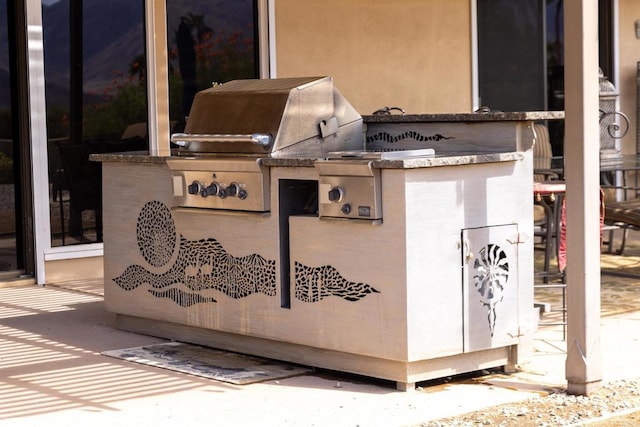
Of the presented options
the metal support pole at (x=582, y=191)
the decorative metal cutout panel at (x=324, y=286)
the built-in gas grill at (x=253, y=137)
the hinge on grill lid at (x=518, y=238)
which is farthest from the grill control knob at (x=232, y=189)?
the metal support pole at (x=582, y=191)

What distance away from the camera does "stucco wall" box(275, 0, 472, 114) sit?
9789mm

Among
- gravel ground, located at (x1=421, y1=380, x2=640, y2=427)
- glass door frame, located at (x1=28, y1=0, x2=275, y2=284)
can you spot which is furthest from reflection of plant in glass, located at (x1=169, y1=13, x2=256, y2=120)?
gravel ground, located at (x1=421, y1=380, x2=640, y2=427)

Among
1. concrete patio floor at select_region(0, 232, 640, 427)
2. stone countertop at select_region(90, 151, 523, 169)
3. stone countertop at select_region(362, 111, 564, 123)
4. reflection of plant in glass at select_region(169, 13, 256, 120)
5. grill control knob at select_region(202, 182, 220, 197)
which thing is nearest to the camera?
concrete patio floor at select_region(0, 232, 640, 427)

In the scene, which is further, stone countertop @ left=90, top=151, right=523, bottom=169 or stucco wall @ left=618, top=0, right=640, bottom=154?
stucco wall @ left=618, top=0, right=640, bottom=154

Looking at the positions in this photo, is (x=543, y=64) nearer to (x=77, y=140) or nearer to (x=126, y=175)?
(x=77, y=140)

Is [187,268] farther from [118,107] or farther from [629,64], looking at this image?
[629,64]

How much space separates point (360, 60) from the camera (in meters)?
10.2

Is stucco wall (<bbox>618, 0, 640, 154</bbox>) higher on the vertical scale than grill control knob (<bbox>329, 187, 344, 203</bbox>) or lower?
higher

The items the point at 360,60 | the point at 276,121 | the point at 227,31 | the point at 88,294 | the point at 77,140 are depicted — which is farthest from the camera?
the point at 360,60

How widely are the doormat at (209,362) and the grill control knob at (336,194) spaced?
2.90ft

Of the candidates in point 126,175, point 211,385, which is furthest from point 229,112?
point 211,385

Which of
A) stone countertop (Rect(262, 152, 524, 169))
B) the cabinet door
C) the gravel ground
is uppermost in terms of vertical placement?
stone countertop (Rect(262, 152, 524, 169))

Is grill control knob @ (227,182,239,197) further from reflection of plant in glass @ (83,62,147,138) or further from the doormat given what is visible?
reflection of plant in glass @ (83,62,147,138)

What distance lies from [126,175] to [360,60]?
4173mm
